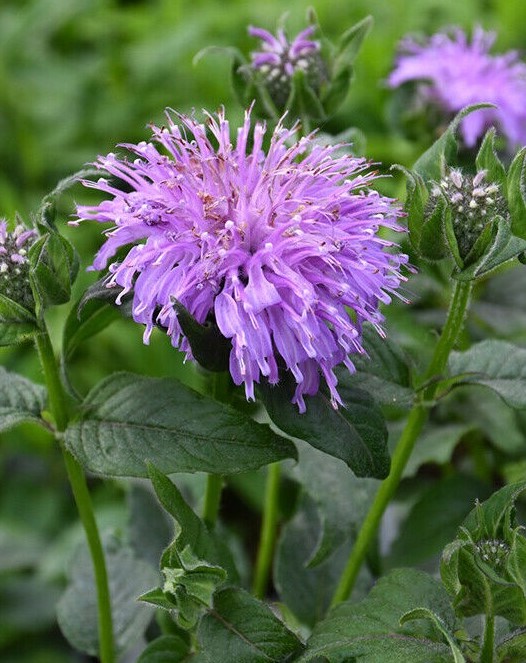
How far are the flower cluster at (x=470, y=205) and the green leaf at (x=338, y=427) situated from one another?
17cm

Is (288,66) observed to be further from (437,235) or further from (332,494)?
(332,494)

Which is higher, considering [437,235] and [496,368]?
[437,235]

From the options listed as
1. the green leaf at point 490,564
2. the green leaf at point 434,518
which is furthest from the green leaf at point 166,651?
the green leaf at point 434,518

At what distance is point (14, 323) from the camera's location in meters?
0.87

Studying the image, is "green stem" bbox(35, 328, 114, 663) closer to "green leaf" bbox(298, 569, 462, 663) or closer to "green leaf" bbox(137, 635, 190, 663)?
"green leaf" bbox(137, 635, 190, 663)

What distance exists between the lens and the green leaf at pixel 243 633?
0.85 m

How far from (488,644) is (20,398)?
1.58 feet

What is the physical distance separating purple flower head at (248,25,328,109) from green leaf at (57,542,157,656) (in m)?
0.59

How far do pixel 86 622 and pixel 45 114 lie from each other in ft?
5.11

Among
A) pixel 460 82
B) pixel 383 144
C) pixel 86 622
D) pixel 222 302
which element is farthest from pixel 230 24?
pixel 222 302

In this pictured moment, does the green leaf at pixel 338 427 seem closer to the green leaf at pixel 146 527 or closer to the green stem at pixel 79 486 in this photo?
the green stem at pixel 79 486

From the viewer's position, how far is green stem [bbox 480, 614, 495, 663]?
839 mm

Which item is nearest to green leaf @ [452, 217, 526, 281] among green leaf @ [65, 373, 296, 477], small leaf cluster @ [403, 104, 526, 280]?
small leaf cluster @ [403, 104, 526, 280]

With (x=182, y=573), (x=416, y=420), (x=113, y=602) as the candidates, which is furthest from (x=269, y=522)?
(x=182, y=573)
